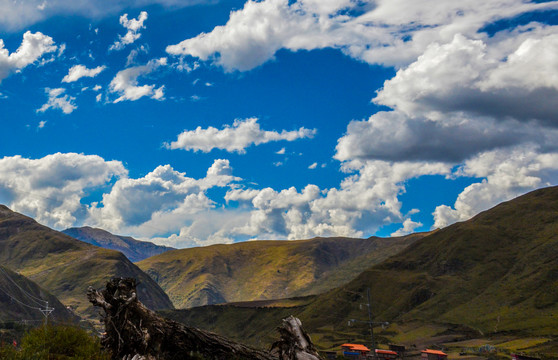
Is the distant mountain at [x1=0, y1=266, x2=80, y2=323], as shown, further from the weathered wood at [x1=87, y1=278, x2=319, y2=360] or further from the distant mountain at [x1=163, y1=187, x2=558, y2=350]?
the weathered wood at [x1=87, y1=278, x2=319, y2=360]

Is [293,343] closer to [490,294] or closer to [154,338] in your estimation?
[154,338]

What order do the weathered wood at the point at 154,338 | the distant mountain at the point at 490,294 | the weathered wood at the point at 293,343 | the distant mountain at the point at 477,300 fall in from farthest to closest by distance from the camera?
the distant mountain at the point at 490,294 < the distant mountain at the point at 477,300 < the weathered wood at the point at 154,338 < the weathered wood at the point at 293,343

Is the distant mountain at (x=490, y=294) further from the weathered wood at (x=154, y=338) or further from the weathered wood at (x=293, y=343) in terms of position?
the weathered wood at (x=293, y=343)

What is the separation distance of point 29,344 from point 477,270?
200500 mm

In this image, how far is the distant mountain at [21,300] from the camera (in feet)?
531

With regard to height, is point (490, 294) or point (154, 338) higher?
point (154, 338)

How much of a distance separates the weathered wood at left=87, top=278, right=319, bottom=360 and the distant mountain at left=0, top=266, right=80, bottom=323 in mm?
166303

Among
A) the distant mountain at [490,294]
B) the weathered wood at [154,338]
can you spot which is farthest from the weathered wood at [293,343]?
the distant mountain at [490,294]

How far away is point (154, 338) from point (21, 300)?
199 meters

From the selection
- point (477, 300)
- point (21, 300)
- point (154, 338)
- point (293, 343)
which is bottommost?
point (477, 300)

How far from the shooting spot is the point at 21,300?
174 meters

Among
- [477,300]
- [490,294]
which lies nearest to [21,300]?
[477,300]

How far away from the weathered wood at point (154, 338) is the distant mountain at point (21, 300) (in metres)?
166

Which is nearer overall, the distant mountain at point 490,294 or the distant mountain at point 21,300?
the distant mountain at point 490,294
